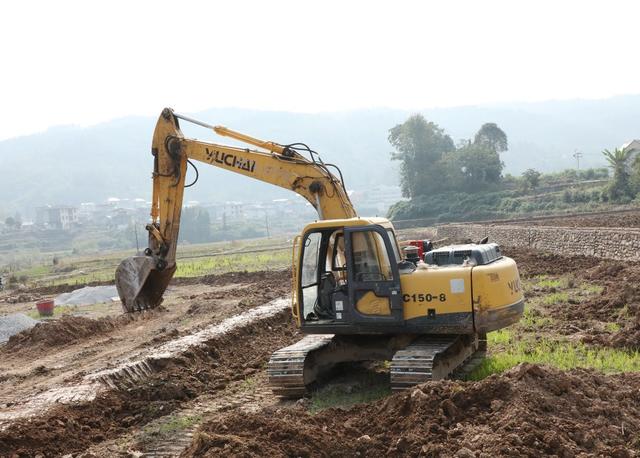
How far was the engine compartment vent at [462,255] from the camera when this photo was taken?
9859 mm

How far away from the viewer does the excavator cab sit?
9.66m

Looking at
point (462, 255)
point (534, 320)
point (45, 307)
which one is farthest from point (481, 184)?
point (462, 255)

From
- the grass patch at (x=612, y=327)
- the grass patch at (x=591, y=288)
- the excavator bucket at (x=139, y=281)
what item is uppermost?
the excavator bucket at (x=139, y=281)

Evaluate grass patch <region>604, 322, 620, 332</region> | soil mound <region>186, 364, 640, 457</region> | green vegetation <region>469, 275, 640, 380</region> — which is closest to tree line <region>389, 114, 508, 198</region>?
green vegetation <region>469, 275, 640, 380</region>

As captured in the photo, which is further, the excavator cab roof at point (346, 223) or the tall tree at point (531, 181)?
the tall tree at point (531, 181)

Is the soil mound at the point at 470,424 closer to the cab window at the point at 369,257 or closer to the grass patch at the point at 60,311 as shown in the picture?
the cab window at the point at 369,257

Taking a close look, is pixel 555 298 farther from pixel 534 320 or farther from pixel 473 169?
pixel 473 169

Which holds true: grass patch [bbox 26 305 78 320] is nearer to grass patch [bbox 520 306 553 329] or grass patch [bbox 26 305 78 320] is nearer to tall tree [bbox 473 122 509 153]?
grass patch [bbox 520 306 553 329]

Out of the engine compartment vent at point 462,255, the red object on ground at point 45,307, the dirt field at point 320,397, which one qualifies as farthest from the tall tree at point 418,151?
the engine compartment vent at point 462,255

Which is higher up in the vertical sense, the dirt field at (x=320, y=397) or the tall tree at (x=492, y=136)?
the tall tree at (x=492, y=136)

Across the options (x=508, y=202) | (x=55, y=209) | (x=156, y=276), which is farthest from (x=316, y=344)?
(x=55, y=209)

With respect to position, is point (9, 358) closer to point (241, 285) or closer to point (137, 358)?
point (137, 358)

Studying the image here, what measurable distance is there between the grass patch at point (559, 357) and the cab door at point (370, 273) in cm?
180

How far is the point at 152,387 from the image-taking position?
1054 centimetres
